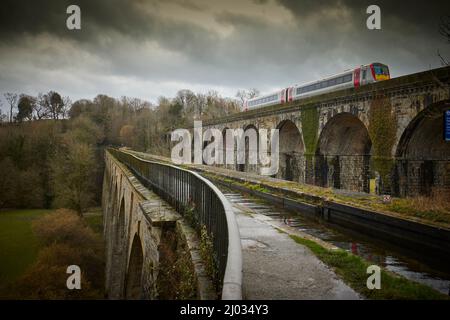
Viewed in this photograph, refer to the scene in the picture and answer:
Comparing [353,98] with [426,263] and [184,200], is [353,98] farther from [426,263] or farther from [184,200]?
[184,200]

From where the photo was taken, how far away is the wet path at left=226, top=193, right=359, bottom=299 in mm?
3350

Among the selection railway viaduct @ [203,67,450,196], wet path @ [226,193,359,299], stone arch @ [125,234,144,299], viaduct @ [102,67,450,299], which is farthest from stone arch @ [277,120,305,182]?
wet path @ [226,193,359,299]

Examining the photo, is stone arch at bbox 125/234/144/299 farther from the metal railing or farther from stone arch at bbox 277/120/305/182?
stone arch at bbox 277/120/305/182

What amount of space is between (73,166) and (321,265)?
39236mm

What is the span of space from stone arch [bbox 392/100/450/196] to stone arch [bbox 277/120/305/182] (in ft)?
28.0

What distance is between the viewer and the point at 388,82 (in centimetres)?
1168

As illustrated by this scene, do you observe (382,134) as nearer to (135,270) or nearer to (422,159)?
(422,159)

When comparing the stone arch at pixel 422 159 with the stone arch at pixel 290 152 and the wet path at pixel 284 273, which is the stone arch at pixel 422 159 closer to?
the wet path at pixel 284 273

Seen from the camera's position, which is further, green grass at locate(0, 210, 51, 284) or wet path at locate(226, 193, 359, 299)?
green grass at locate(0, 210, 51, 284)

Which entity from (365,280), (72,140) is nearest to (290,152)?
(365,280)

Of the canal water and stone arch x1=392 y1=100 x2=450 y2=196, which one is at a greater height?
stone arch x1=392 y1=100 x2=450 y2=196

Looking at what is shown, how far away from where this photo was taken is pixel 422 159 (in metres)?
11.2

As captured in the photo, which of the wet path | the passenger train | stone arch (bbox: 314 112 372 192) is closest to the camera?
the wet path

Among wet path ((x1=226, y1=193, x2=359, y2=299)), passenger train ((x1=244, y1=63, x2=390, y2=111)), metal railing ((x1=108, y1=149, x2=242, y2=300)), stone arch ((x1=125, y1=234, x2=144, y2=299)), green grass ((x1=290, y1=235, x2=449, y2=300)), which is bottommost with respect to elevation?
stone arch ((x1=125, y1=234, x2=144, y2=299))
